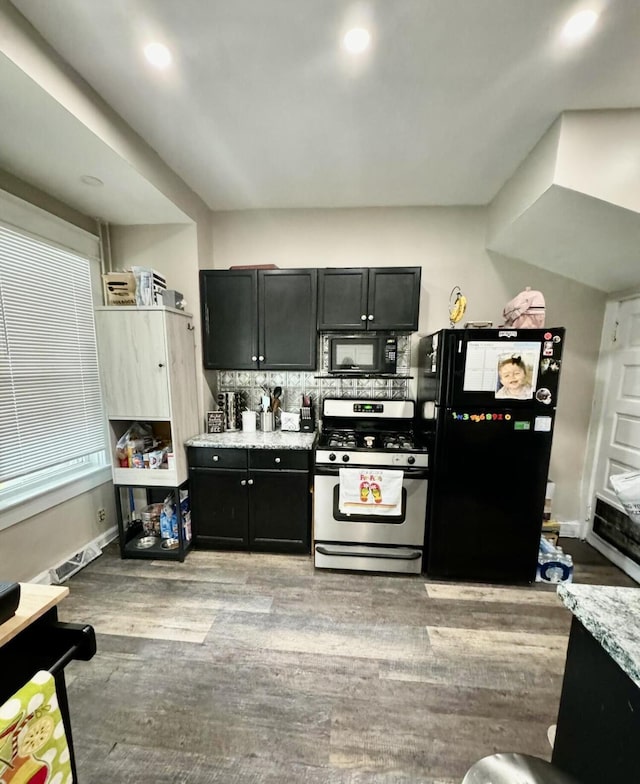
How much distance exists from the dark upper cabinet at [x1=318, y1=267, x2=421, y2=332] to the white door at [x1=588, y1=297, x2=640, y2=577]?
1.62 m

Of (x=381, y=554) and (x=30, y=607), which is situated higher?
(x=30, y=607)

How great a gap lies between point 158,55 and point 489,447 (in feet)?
8.76

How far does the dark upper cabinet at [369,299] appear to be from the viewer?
95.3 inches

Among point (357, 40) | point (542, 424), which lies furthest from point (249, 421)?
point (357, 40)

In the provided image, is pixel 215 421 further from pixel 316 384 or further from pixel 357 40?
pixel 357 40

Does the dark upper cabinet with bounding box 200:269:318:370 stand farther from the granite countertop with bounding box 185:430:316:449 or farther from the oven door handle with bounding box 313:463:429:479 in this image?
the oven door handle with bounding box 313:463:429:479

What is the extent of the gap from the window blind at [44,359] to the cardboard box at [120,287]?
0.30 metres

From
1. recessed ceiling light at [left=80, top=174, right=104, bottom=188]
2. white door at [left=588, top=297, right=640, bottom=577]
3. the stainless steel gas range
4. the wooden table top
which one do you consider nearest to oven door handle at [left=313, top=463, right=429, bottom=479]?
the stainless steel gas range

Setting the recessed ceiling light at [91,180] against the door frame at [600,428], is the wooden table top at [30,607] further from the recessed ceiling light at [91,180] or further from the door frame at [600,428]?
the door frame at [600,428]

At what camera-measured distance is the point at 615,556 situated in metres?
2.38

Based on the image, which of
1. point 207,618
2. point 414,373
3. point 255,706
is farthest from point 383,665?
point 414,373

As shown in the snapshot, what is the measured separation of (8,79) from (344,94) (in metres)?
1.42

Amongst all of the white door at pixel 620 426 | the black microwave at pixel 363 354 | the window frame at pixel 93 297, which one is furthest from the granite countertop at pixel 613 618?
the window frame at pixel 93 297

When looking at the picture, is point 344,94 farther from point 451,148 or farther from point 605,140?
point 605,140
